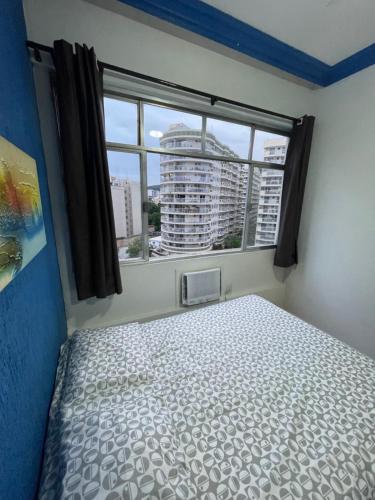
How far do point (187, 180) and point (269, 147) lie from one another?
44.1 inches

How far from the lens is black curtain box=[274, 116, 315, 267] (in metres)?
2.19

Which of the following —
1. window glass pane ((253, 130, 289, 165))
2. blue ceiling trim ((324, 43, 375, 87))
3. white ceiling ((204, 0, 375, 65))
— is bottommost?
window glass pane ((253, 130, 289, 165))

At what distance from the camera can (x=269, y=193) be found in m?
2.54

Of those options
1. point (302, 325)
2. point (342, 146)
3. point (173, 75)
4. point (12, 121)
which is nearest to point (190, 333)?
point (302, 325)

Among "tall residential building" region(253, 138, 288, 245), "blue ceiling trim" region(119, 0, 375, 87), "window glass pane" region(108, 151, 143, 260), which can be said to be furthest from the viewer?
"tall residential building" region(253, 138, 288, 245)

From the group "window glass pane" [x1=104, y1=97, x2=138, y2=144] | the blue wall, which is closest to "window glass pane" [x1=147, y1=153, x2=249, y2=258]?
"window glass pane" [x1=104, y1=97, x2=138, y2=144]

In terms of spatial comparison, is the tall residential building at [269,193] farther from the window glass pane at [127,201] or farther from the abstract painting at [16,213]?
the abstract painting at [16,213]

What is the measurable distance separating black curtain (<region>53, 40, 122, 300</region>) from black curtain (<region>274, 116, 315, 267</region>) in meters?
1.93

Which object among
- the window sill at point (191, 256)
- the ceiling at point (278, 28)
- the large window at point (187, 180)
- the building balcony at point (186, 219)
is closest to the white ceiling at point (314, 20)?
the ceiling at point (278, 28)

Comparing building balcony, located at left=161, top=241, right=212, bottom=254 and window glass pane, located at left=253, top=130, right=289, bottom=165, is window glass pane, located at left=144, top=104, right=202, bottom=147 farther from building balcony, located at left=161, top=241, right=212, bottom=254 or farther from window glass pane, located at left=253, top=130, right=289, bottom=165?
building balcony, located at left=161, top=241, right=212, bottom=254

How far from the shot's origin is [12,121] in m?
0.82

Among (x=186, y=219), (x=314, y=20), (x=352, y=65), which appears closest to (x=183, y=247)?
(x=186, y=219)

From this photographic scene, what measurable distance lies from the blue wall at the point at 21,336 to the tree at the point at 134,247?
78cm

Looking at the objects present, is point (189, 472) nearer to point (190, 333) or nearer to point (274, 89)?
point (190, 333)
